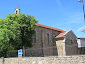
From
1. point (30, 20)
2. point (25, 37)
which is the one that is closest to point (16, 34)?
point (25, 37)

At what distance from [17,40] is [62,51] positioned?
500 inches

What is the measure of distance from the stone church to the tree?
15.4 ft

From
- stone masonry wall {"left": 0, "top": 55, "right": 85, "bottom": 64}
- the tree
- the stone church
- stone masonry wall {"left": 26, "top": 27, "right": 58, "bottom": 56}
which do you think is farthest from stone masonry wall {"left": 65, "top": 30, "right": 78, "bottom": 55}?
stone masonry wall {"left": 0, "top": 55, "right": 85, "bottom": 64}

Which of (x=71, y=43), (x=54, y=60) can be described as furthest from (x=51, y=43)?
(x=54, y=60)

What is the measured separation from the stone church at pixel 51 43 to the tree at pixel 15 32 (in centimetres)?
469

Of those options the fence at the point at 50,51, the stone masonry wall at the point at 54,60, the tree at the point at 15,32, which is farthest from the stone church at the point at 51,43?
the stone masonry wall at the point at 54,60

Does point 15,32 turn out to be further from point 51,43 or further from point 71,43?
point 71,43

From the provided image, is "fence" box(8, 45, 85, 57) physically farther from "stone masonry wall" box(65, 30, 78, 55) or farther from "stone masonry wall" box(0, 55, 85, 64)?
"stone masonry wall" box(0, 55, 85, 64)

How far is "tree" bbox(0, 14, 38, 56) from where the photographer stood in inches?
795

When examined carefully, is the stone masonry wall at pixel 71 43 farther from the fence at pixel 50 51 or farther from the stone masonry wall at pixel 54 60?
the stone masonry wall at pixel 54 60

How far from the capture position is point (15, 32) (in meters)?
21.8

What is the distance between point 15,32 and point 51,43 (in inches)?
589

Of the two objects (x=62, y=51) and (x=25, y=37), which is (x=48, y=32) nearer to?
(x=62, y=51)

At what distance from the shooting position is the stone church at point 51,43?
98.9 ft
